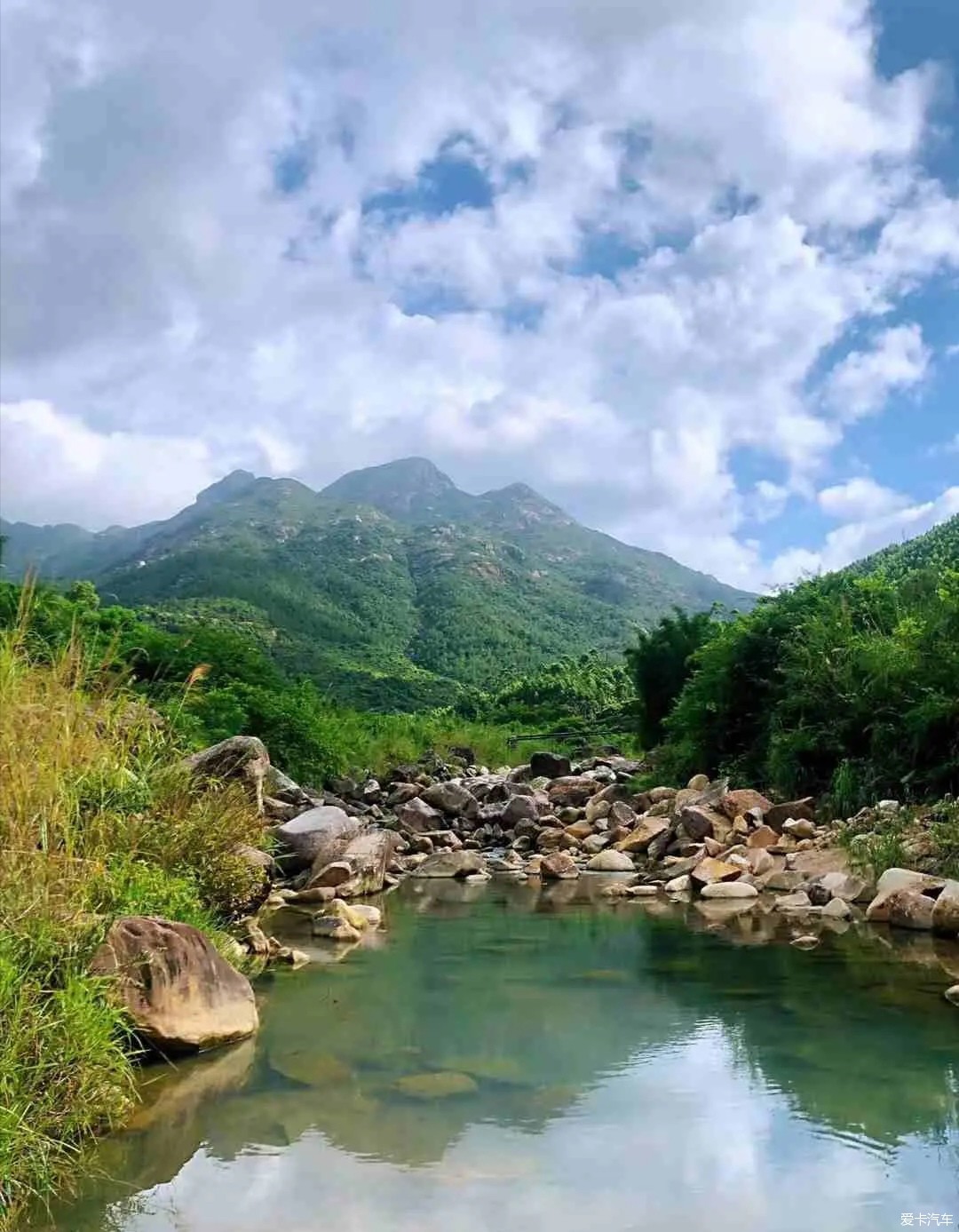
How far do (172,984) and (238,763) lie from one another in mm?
5908

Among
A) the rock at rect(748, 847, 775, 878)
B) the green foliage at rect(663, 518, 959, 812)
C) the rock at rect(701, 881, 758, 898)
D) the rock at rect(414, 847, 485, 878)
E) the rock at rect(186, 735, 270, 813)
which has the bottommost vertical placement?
the rock at rect(414, 847, 485, 878)

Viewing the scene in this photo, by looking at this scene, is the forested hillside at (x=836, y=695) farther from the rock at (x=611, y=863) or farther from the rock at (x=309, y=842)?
the rock at (x=309, y=842)

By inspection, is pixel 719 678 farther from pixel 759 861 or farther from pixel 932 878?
pixel 932 878

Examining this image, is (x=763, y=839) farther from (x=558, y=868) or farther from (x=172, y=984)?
(x=172, y=984)

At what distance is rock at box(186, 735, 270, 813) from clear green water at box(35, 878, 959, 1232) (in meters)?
3.33

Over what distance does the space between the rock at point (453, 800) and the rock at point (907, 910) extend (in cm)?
987

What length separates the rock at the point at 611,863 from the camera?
1410 centimetres

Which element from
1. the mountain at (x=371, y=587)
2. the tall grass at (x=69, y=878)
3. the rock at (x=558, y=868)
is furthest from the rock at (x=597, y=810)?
the mountain at (x=371, y=587)

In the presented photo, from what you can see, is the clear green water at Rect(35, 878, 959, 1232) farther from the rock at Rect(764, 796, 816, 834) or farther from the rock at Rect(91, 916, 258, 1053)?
the rock at Rect(764, 796, 816, 834)

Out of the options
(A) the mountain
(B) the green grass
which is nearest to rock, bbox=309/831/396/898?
(B) the green grass

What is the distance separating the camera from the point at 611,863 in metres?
14.3

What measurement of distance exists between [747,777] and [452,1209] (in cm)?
1368

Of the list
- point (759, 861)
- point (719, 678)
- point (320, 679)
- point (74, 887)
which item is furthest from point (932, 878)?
point (320, 679)

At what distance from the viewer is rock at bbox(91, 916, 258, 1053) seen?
5.35 m
